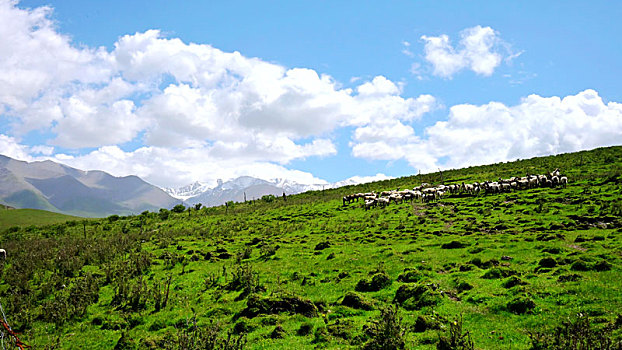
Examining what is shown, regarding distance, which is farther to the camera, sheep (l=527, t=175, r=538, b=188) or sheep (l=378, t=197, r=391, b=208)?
sheep (l=378, t=197, r=391, b=208)

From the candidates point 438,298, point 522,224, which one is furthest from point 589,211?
point 438,298

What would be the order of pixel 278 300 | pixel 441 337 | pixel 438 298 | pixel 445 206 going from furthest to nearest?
pixel 445 206
pixel 278 300
pixel 438 298
pixel 441 337

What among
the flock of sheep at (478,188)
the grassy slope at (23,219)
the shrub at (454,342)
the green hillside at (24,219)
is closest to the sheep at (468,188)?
the flock of sheep at (478,188)

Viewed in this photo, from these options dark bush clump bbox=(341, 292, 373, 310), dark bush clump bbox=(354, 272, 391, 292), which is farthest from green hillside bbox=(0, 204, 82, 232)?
dark bush clump bbox=(341, 292, 373, 310)

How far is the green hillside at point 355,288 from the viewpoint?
1148 cm

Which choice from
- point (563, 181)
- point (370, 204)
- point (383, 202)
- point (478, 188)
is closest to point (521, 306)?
point (370, 204)

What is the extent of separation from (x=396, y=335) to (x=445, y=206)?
3639 cm

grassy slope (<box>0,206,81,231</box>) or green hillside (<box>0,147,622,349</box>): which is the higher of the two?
grassy slope (<box>0,206,81,231</box>)

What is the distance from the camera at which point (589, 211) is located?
3059 cm

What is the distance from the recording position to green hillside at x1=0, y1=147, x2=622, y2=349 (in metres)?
11.5

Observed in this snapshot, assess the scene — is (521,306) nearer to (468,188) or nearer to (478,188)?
(478,188)

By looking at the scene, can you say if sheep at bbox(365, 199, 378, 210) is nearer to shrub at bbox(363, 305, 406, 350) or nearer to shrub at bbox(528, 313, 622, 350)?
shrub at bbox(528, 313, 622, 350)

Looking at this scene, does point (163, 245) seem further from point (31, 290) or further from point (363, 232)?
point (363, 232)

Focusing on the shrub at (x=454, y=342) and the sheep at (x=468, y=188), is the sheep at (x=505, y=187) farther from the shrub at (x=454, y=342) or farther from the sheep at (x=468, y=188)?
the shrub at (x=454, y=342)
